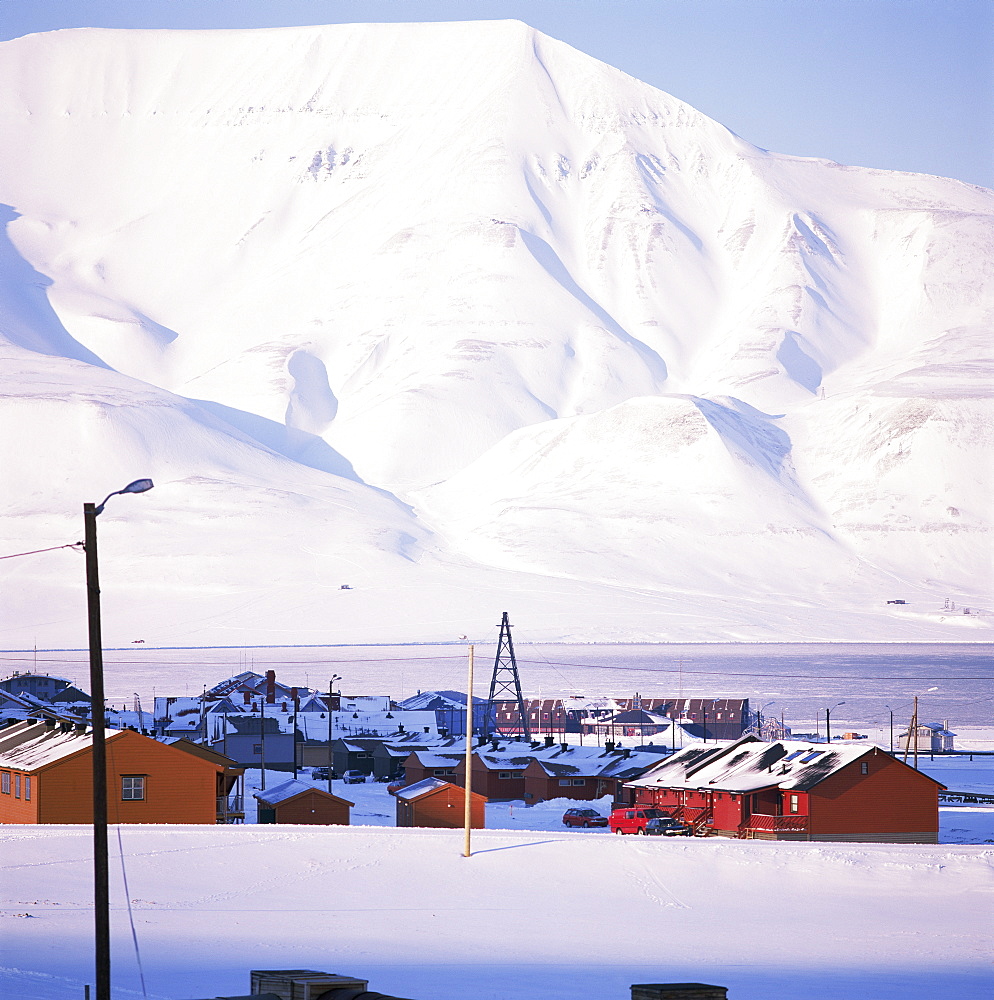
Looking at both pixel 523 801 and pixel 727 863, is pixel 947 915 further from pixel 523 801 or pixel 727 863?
pixel 523 801

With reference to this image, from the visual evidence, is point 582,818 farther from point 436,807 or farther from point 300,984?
point 300,984

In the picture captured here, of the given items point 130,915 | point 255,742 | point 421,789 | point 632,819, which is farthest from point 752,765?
point 255,742

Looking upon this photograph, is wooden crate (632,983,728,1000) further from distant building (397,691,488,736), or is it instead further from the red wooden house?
distant building (397,691,488,736)

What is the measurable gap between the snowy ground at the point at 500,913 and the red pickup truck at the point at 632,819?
28.8 feet

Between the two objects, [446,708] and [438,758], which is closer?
[438,758]

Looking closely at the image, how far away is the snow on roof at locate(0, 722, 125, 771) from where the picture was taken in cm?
4469

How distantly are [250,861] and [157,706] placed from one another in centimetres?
6260

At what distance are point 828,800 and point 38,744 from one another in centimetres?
2383

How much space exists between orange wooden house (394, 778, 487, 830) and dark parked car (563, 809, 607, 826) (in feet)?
17.9

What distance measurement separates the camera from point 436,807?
178 ft

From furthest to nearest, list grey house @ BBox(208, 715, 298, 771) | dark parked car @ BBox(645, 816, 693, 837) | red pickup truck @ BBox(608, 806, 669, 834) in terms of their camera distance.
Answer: grey house @ BBox(208, 715, 298, 771), red pickup truck @ BBox(608, 806, 669, 834), dark parked car @ BBox(645, 816, 693, 837)

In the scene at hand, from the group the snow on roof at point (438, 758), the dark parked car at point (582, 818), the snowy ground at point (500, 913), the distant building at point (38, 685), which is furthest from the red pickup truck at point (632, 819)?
the distant building at point (38, 685)

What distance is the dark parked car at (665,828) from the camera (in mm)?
52344

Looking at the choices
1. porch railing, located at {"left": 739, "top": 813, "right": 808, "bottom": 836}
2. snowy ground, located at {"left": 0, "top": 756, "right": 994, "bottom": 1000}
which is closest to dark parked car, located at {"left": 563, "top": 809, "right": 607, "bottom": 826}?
porch railing, located at {"left": 739, "top": 813, "right": 808, "bottom": 836}
